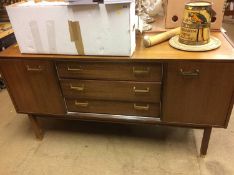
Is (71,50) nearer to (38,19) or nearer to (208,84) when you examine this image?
(38,19)

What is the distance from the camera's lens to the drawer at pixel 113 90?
4.10ft

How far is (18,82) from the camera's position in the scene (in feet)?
4.60

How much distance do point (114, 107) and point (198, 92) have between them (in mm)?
498

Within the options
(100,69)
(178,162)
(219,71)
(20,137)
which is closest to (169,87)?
(219,71)

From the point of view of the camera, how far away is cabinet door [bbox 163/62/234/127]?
1.10 m

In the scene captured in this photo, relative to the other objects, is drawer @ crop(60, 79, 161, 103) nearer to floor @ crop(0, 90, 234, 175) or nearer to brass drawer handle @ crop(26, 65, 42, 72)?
brass drawer handle @ crop(26, 65, 42, 72)

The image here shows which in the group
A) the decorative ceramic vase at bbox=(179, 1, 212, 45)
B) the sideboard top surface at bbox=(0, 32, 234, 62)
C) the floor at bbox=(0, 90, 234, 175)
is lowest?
the floor at bbox=(0, 90, 234, 175)

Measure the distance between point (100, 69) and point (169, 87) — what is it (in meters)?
0.39

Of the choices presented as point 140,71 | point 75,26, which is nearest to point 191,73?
point 140,71

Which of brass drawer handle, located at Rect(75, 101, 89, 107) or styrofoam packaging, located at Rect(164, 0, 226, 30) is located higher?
styrofoam packaging, located at Rect(164, 0, 226, 30)

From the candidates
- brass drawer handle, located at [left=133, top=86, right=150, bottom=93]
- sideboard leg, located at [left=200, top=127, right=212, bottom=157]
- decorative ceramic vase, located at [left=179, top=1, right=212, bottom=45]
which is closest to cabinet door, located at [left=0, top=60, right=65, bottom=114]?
brass drawer handle, located at [left=133, top=86, right=150, bottom=93]

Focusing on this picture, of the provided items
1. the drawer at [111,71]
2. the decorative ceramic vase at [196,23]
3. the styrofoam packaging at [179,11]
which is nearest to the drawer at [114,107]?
the drawer at [111,71]

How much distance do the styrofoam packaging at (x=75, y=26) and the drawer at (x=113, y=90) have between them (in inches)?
7.2

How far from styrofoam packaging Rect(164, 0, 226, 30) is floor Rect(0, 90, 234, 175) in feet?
2.54
